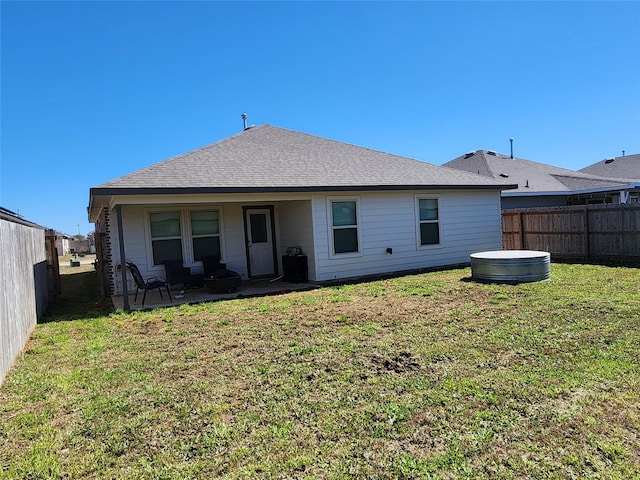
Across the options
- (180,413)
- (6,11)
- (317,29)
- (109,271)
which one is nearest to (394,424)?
(180,413)

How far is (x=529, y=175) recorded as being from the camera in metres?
21.4

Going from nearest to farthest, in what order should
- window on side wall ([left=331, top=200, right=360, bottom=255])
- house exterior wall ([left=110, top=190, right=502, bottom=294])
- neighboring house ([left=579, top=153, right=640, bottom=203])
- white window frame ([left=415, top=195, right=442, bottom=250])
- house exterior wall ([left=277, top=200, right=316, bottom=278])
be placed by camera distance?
1. house exterior wall ([left=110, top=190, right=502, bottom=294])
2. house exterior wall ([left=277, top=200, right=316, bottom=278])
3. window on side wall ([left=331, top=200, right=360, bottom=255])
4. white window frame ([left=415, top=195, right=442, bottom=250])
5. neighboring house ([left=579, top=153, right=640, bottom=203])

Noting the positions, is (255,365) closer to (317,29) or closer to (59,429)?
(59,429)

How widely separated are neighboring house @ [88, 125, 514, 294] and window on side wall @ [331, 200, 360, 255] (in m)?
0.03

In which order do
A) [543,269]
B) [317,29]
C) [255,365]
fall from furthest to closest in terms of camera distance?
[317,29] → [543,269] → [255,365]

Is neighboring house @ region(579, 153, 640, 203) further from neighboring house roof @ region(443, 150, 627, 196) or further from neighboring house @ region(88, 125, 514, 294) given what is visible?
neighboring house @ region(88, 125, 514, 294)

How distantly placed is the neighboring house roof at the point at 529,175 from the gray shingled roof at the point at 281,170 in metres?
7.60

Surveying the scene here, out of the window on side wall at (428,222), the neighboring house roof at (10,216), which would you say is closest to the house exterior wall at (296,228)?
the window on side wall at (428,222)

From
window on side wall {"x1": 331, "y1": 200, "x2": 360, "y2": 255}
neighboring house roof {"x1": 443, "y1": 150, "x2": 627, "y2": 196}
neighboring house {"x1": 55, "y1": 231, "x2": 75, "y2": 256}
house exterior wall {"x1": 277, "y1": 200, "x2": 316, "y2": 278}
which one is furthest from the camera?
neighboring house {"x1": 55, "y1": 231, "x2": 75, "y2": 256}

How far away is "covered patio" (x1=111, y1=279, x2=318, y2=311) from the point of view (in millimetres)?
8898

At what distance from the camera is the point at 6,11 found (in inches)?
326

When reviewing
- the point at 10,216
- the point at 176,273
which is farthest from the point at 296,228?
the point at 10,216

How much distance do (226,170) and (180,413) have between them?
24.6ft

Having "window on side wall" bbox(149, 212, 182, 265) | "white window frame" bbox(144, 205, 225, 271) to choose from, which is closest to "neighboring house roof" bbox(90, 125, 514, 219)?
"white window frame" bbox(144, 205, 225, 271)
